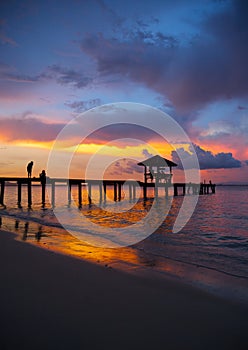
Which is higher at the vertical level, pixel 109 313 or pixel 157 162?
pixel 157 162

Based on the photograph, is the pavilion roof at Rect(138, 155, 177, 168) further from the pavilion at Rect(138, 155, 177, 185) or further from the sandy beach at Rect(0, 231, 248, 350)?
the sandy beach at Rect(0, 231, 248, 350)

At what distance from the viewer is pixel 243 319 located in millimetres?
3172

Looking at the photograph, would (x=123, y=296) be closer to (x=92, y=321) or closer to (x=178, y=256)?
(x=92, y=321)

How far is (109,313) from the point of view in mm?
3092

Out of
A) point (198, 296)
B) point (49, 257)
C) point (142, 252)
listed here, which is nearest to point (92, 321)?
point (198, 296)

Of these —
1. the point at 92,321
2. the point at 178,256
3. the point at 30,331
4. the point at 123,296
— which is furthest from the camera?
the point at 178,256

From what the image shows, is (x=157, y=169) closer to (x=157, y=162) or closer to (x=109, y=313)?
(x=157, y=162)

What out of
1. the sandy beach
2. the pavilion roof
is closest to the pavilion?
the pavilion roof

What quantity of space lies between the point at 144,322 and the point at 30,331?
1192mm

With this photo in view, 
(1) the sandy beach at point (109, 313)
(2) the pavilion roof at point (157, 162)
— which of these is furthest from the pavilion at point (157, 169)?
(1) the sandy beach at point (109, 313)

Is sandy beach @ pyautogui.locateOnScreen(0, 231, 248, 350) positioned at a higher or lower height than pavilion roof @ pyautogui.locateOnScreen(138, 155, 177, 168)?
lower

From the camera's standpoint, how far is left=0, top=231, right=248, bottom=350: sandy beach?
2.55 meters

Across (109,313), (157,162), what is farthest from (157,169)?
(109,313)

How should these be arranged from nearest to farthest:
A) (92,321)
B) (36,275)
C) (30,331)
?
(30,331) → (92,321) → (36,275)
